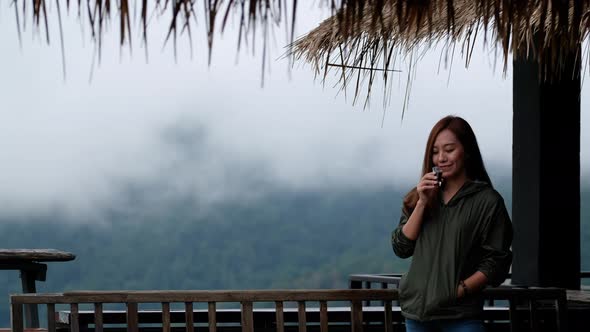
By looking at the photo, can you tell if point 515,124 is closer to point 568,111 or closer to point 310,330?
point 568,111

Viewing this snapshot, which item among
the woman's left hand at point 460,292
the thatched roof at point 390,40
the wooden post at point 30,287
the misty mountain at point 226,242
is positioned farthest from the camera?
the misty mountain at point 226,242

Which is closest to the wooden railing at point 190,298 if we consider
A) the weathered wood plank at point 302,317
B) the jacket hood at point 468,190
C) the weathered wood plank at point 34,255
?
the weathered wood plank at point 302,317

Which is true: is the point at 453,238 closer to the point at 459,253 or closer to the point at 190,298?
the point at 459,253

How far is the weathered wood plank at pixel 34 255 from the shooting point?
215 inches

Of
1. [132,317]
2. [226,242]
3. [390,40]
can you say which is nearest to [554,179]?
[390,40]

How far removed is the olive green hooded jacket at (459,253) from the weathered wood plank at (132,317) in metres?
1.12

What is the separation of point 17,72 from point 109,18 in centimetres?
4545

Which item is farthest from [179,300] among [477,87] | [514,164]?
[477,87]

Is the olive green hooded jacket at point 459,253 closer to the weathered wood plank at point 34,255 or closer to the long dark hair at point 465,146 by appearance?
the long dark hair at point 465,146

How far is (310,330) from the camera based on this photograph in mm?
4867

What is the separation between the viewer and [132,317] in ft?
13.1

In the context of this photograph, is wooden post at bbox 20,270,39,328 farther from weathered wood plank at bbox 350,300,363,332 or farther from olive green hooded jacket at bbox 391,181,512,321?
olive green hooded jacket at bbox 391,181,512,321

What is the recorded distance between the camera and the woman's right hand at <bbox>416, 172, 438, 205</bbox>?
3.29m

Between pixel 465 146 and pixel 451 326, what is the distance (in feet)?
1.85
